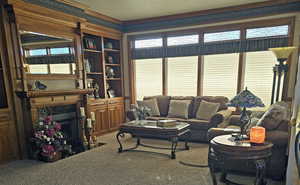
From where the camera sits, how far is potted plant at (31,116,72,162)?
3201mm

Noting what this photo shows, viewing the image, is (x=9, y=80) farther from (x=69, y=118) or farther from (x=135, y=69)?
(x=135, y=69)

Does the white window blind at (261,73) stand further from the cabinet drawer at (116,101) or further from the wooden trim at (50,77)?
the wooden trim at (50,77)

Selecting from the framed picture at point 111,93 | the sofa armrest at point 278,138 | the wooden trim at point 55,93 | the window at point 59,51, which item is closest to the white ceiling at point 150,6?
the window at point 59,51

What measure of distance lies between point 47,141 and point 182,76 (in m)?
3.50

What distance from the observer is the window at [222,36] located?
437 cm

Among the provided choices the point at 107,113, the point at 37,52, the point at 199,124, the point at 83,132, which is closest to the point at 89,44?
the point at 37,52

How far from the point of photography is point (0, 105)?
316 centimetres

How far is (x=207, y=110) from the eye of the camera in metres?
4.19

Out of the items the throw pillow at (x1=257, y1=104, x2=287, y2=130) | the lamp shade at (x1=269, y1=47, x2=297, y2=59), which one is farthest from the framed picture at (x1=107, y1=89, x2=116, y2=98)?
the lamp shade at (x1=269, y1=47, x2=297, y2=59)

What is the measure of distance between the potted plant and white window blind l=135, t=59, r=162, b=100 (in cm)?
275

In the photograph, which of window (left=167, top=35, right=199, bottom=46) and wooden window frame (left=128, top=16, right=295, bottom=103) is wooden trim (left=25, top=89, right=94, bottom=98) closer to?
wooden window frame (left=128, top=16, right=295, bottom=103)

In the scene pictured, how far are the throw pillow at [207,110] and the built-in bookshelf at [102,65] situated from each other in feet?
7.95

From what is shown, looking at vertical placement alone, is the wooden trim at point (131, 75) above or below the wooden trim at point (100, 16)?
below

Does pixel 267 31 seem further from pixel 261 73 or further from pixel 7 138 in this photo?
pixel 7 138
